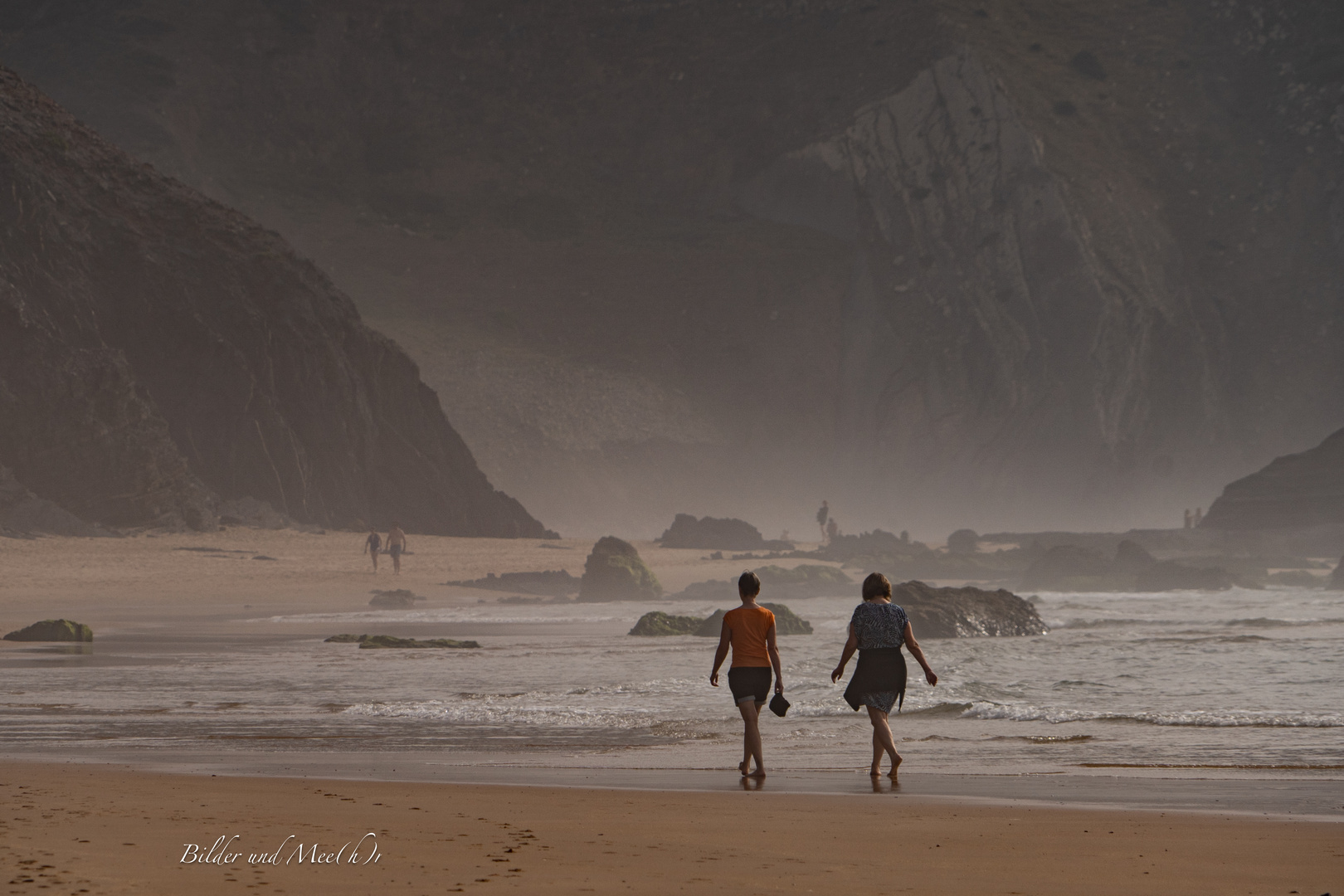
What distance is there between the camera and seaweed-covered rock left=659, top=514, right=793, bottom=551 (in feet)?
170

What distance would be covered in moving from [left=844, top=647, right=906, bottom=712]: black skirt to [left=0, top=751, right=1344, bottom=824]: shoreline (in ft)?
1.77

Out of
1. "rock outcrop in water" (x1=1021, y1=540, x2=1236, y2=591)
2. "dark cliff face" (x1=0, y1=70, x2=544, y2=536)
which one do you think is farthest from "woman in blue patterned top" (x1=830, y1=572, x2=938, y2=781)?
"rock outcrop in water" (x1=1021, y1=540, x2=1236, y2=591)

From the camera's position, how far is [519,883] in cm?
513

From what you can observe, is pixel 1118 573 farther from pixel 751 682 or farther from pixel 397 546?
pixel 751 682

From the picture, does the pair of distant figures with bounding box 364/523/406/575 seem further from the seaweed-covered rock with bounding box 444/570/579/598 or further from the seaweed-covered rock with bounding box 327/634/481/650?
the seaweed-covered rock with bounding box 327/634/481/650

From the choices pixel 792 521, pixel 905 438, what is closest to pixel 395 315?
pixel 792 521

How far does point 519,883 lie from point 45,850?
1953 millimetres

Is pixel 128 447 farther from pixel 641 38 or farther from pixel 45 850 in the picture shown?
pixel 641 38

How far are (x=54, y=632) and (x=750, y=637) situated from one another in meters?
15.5

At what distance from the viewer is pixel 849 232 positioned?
281ft

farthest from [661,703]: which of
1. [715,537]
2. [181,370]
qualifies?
[715,537]

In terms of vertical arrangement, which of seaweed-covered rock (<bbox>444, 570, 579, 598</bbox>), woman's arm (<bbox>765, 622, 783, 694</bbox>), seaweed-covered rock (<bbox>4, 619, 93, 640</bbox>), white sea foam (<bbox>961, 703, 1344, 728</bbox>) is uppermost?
seaweed-covered rock (<bbox>444, 570, 579, 598</bbox>)

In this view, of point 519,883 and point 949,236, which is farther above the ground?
point 949,236

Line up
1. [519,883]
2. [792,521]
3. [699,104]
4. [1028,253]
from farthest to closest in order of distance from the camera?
[699,104], [1028,253], [792,521], [519,883]
